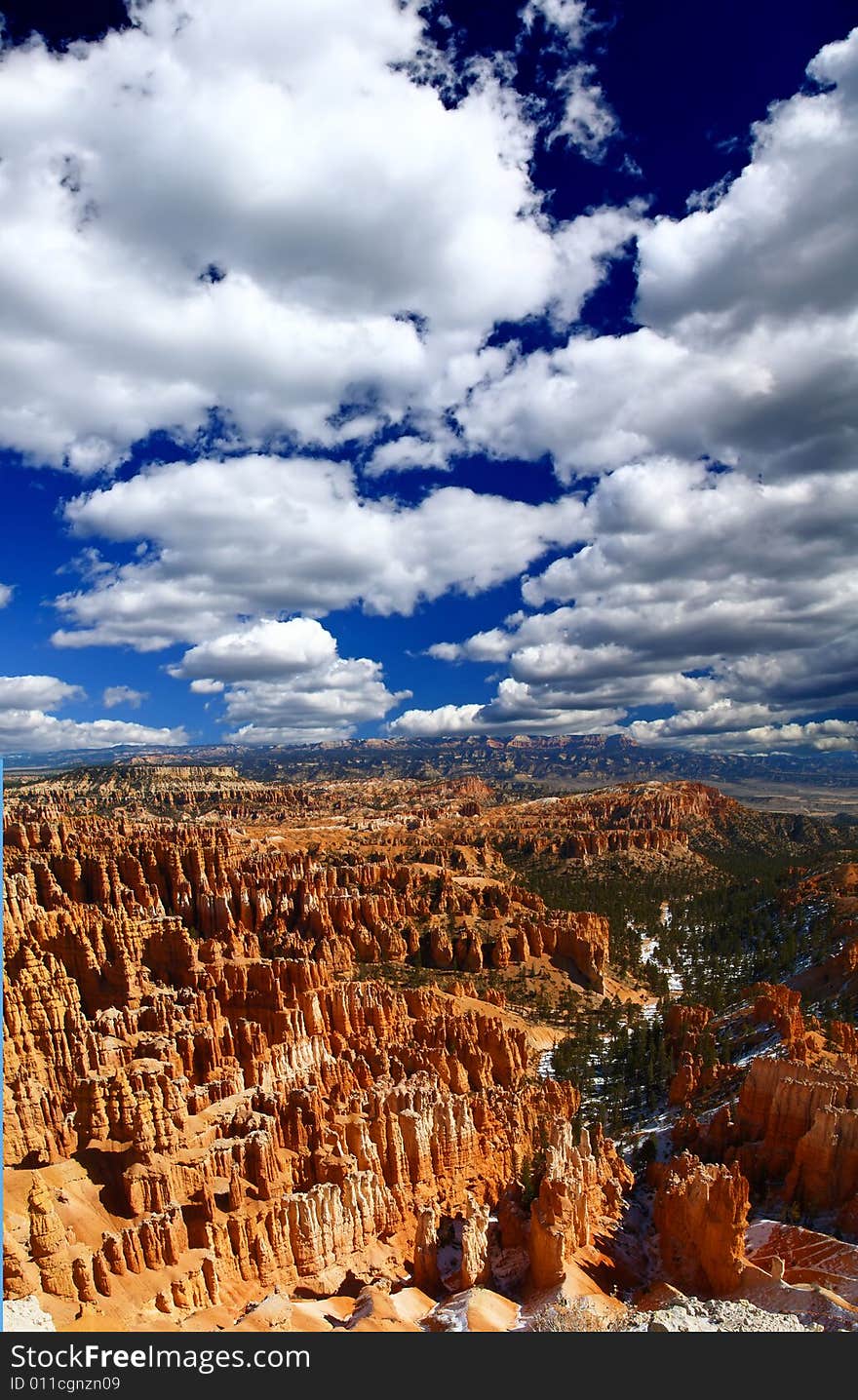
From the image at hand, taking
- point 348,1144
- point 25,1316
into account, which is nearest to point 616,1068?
point 348,1144

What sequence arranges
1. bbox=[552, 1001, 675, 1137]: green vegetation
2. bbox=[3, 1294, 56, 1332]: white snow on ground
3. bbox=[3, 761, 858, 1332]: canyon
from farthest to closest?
bbox=[552, 1001, 675, 1137]: green vegetation < bbox=[3, 761, 858, 1332]: canyon < bbox=[3, 1294, 56, 1332]: white snow on ground

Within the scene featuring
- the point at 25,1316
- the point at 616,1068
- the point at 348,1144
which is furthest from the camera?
the point at 616,1068

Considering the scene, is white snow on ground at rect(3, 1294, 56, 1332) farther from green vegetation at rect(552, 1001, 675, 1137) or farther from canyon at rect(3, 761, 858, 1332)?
green vegetation at rect(552, 1001, 675, 1137)

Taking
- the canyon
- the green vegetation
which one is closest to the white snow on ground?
the canyon

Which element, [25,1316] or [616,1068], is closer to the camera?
[25,1316]

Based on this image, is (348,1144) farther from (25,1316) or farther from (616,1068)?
(616,1068)

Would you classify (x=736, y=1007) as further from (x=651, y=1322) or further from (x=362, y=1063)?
(x=651, y=1322)

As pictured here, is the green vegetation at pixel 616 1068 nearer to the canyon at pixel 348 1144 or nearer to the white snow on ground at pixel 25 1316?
the canyon at pixel 348 1144

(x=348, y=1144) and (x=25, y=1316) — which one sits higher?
(x=25, y=1316)

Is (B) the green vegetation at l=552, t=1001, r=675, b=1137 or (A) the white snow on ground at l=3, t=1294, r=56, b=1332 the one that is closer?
(A) the white snow on ground at l=3, t=1294, r=56, b=1332

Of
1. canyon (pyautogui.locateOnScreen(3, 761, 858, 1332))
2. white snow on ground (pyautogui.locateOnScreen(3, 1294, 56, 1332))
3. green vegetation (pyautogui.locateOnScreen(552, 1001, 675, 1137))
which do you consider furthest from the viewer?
green vegetation (pyautogui.locateOnScreen(552, 1001, 675, 1137))

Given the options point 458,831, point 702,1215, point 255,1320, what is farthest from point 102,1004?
point 458,831
